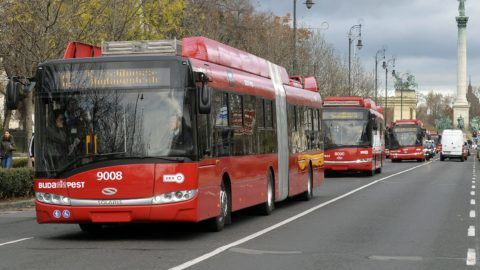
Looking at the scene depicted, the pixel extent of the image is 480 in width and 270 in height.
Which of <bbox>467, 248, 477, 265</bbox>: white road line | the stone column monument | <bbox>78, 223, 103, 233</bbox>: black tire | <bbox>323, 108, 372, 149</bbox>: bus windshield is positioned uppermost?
the stone column monument

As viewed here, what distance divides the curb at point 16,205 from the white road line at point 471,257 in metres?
11.9

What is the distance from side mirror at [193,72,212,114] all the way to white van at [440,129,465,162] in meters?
64.1

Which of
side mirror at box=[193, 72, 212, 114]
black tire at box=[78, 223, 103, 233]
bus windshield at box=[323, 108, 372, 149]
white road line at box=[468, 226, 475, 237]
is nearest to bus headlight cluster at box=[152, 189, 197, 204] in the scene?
side mirror at box=[193, 72, 212, 114]

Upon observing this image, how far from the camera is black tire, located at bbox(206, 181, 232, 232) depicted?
14328 mm

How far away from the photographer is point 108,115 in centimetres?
A: 1305

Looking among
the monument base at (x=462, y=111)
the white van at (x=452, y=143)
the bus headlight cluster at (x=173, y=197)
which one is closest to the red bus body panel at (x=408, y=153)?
the white van at (x=452, y=143)

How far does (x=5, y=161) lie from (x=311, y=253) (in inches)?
728

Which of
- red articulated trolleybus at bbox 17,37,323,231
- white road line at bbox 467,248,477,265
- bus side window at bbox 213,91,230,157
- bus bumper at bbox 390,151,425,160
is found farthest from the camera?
bus bumper at bbox 390,151,425,160

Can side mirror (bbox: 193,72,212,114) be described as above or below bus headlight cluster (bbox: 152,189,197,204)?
above

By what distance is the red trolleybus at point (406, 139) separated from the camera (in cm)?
6562

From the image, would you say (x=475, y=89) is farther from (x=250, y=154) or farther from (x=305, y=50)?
(x=250, y=154)

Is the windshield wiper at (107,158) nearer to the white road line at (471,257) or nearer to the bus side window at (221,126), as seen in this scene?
the bus side window at (221,126)

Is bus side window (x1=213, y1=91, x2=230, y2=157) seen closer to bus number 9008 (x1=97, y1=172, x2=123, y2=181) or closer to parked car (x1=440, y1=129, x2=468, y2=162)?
bus number 9008 (x1=97, y1=172, x2=123, y2=181)

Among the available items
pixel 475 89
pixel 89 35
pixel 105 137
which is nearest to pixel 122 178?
pixel 105 137
